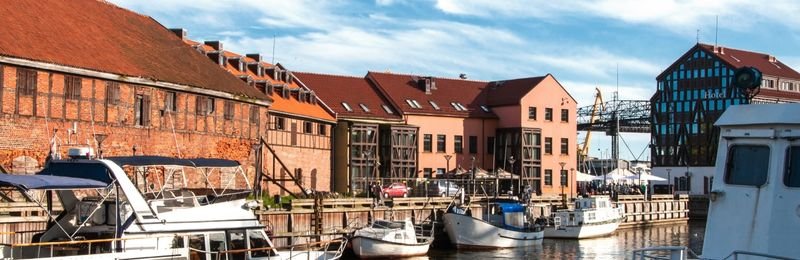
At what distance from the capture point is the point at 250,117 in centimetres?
5341

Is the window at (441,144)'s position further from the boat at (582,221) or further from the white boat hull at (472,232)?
the white boat hull at (472,232)

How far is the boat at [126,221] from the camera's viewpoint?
21812 mm

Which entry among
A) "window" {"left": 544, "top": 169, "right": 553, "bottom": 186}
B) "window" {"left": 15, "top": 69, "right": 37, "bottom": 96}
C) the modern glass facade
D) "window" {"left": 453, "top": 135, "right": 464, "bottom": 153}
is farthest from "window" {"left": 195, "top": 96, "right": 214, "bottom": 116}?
the modern glass facade

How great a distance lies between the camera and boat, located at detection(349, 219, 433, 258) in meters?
41.6

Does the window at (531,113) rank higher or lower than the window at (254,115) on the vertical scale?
higher

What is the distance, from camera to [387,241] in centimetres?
4216

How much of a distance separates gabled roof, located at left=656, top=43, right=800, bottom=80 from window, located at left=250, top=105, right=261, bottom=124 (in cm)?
6573

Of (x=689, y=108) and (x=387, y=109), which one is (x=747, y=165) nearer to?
(x=387, y=109)

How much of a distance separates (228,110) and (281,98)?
12380 millimetres

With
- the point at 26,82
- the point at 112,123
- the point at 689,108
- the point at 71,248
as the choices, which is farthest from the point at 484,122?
the point at 71,248

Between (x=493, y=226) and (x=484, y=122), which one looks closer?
(x=493, y=226)

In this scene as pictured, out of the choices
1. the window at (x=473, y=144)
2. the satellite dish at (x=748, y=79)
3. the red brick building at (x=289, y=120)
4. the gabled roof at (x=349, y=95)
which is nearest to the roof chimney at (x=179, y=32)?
the red brick building at (x=289, y=120)

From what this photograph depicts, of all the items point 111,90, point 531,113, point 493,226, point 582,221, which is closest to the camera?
point 111,90

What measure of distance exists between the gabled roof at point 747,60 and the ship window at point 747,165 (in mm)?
94904
